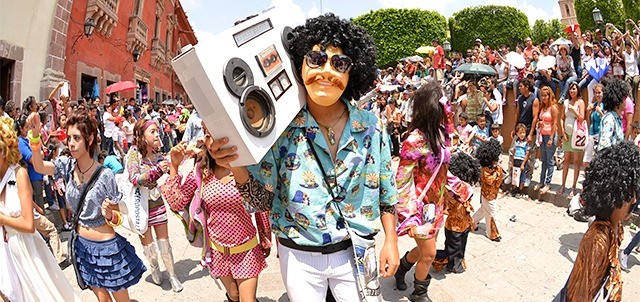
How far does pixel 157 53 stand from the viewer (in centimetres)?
2464

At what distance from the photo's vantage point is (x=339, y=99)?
2139 millimetres

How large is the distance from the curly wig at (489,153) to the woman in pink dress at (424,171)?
2.11 meters

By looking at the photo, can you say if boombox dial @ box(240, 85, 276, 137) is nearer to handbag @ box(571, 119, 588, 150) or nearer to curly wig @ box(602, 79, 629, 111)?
curly wig @ box(602, 79, 629, 111)

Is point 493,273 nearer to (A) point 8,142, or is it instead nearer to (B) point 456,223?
(B) point 456,223

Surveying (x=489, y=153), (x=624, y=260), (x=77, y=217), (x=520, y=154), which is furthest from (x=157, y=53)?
(x=624, y=260)

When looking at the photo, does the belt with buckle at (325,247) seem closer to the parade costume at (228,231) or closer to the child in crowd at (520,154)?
the parade costume at (228,231)

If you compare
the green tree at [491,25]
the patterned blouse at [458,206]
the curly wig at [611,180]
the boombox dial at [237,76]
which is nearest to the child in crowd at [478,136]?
the patterned blouse at [458,206]

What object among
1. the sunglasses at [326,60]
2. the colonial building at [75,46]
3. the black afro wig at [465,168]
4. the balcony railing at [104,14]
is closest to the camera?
the sunglasses at [326,60]

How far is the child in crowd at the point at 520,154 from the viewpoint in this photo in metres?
6.98

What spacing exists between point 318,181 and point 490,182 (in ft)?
12.4

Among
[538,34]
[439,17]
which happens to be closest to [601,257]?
[439,17]

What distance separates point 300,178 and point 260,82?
48cm

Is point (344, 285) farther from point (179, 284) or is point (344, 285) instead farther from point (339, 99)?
point (179, 284)

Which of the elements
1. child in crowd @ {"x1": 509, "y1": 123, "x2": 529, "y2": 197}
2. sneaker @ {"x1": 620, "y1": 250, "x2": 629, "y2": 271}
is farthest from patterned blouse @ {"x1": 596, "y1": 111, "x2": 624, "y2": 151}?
child in crowd @ {"x1": 509, "y1": 123, "x2": 529, "y2": 197}
